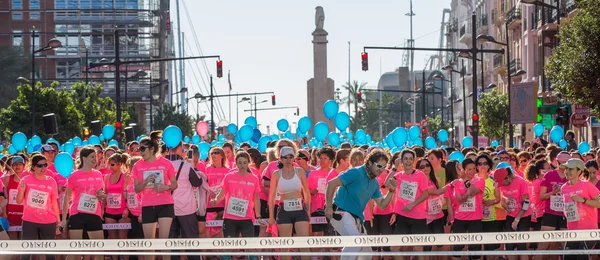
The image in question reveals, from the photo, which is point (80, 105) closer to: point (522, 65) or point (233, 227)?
point (522, 65)

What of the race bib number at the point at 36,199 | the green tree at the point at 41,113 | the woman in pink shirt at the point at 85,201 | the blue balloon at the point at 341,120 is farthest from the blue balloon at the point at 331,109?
the green tree at the point at 41,113

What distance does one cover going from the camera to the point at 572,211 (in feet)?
39.6

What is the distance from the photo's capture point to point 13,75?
Answer: 79.5m

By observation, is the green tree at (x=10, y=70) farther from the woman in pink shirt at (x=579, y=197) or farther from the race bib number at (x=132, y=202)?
the woman in pink shirt at (x=579, y=197)

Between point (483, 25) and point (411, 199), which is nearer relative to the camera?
point (411, 199)

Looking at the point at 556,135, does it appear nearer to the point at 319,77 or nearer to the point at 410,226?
the point at 410,226

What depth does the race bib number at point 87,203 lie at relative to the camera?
1278 cm

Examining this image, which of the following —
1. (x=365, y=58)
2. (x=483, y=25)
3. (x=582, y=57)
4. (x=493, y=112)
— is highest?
(x=483, y=25)

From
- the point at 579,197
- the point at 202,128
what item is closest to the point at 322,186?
the point at 579,197

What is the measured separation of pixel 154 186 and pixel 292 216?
5.14 feet

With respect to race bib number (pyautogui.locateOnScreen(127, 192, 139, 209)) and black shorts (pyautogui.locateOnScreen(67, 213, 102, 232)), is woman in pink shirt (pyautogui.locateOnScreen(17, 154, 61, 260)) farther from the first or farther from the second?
race bib number (pyautogui.locateOnScreen(127, 192, 139, 209))

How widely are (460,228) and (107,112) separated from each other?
49556 mm

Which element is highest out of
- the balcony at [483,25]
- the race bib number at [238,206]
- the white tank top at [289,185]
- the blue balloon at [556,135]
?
the balcony at [483,25]

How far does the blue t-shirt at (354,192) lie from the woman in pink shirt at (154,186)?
7.06 feet
